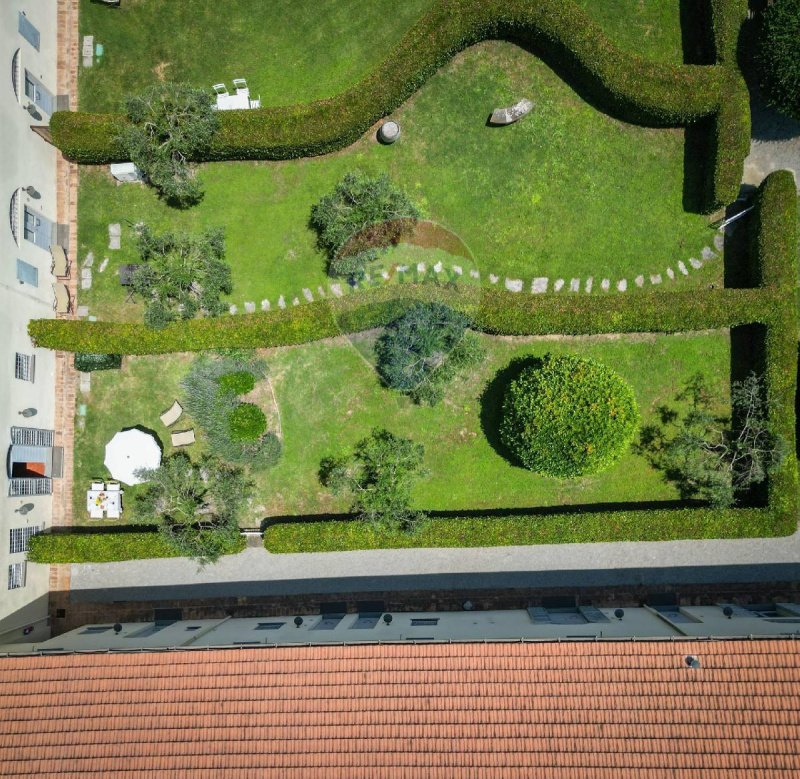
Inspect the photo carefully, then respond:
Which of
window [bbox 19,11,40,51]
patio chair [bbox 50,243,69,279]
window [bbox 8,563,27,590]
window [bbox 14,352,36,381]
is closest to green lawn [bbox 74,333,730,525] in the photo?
window [bbox 14,352,36,381]

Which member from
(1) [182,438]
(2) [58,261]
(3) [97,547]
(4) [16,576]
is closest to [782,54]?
(1) [182,438]

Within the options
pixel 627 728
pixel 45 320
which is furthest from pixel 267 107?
pixel 627 728

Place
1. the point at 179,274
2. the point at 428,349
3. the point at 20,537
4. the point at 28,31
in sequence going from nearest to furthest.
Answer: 1. the point at 428,349
2. the point at 179,274
3. the point at 20,537
4. the point at 28,31

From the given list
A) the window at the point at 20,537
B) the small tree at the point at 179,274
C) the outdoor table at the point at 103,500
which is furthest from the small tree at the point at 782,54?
the window at the point at 20,537

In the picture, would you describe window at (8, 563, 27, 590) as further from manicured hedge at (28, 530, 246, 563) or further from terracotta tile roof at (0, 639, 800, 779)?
terracotta tile roof at (0, 639, 800, 779)

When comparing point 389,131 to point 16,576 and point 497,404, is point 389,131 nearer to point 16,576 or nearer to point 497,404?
point 497,404

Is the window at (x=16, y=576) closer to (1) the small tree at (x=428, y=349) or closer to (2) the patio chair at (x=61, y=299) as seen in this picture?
(2) the patio chair at (x=61, y=299)
